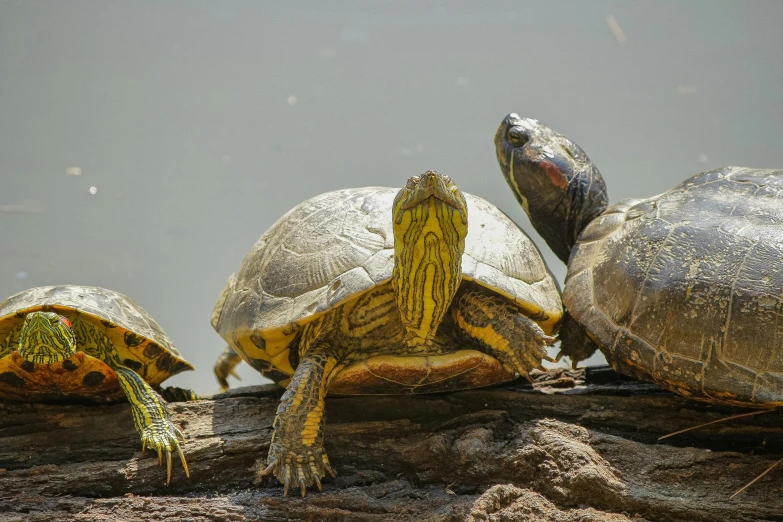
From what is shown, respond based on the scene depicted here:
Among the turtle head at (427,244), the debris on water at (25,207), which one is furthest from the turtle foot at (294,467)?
the debris on water at (25,207)

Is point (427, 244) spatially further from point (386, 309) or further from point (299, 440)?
point (299, 440)

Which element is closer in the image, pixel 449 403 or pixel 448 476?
pixel 448 476

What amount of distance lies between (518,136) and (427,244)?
4.39 ft

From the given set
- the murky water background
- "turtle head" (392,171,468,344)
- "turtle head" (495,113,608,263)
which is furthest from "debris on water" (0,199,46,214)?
"turtle head" (392,171,468,344)

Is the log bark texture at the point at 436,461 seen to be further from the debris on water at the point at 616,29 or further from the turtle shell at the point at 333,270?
the debris on water at the point at 616,29

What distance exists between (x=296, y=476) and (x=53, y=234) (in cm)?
487

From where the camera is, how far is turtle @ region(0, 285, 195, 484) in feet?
8.09

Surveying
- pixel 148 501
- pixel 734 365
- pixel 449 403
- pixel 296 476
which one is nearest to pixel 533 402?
pixel 449 403

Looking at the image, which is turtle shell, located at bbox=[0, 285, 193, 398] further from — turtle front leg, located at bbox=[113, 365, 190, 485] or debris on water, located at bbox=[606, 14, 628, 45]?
debris on water, located at bbox=[606, 14, 628, 45]

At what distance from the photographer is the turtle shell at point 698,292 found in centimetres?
227

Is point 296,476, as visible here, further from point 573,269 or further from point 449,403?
point 573,269

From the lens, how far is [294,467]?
7.41ft

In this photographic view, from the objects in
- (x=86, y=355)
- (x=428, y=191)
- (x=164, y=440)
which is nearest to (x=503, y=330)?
(x=428, y=191)

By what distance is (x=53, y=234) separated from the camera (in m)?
6.01
